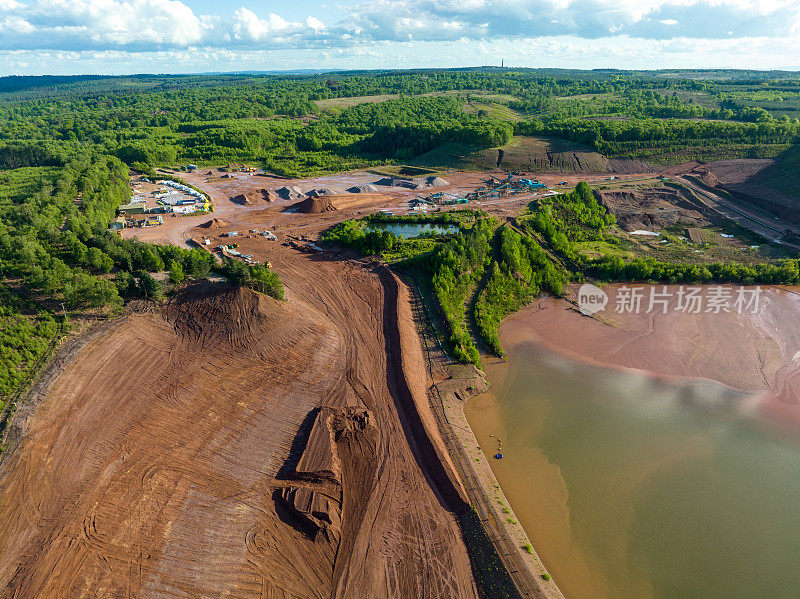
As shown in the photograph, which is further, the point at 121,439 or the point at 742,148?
the point at 742,148

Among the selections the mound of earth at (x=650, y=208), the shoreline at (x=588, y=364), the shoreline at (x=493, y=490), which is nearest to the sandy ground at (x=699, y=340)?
the shoreline at (x=588, y=364)

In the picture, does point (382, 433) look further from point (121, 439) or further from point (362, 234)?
point (362, 234)

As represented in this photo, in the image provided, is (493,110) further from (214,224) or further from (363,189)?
(214,224)

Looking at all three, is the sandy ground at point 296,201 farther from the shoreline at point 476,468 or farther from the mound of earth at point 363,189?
the shoreline at point 476,468

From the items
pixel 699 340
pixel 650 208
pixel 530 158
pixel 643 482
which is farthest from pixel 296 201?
pixel 643 482

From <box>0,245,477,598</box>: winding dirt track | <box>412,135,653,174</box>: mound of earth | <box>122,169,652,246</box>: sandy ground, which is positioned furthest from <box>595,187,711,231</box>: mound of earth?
<box>0,245,477,598</box>: winding dirt track

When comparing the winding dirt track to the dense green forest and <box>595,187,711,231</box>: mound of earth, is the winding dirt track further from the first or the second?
<box>595,187,711,231</box>: mound of earth

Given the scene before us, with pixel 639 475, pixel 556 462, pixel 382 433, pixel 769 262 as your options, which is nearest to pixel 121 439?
pixel 382 433
